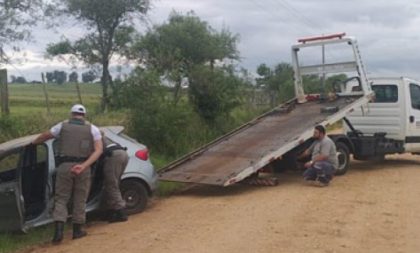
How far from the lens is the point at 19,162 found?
878 centimetres

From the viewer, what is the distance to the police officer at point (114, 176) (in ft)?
30.2

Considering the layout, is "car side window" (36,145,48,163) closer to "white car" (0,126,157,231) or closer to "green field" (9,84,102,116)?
"white car" (0,126,157,231)

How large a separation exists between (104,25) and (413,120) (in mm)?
19793

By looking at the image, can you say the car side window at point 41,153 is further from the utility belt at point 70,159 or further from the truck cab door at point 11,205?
the utility belt at point 70,159

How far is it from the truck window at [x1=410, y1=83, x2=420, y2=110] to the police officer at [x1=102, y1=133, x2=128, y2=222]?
909cm

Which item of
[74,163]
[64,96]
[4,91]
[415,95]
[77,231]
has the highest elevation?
[4,91]

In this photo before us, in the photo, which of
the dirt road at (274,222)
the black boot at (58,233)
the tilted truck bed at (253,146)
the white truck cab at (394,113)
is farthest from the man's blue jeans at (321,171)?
the black boot at (58,233)

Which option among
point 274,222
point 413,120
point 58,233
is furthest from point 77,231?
point 413,120

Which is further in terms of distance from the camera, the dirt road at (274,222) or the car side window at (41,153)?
the car side window at (41,153)

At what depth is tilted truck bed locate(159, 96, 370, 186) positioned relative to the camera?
1183cm

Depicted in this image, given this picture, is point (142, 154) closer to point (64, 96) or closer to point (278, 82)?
point (64, 96)

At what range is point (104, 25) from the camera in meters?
31.9

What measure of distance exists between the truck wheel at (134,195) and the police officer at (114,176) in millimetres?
527

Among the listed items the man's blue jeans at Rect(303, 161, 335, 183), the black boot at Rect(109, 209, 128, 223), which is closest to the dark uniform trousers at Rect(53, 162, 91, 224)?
the black boot at Rect(109, 209, 128, 223)
